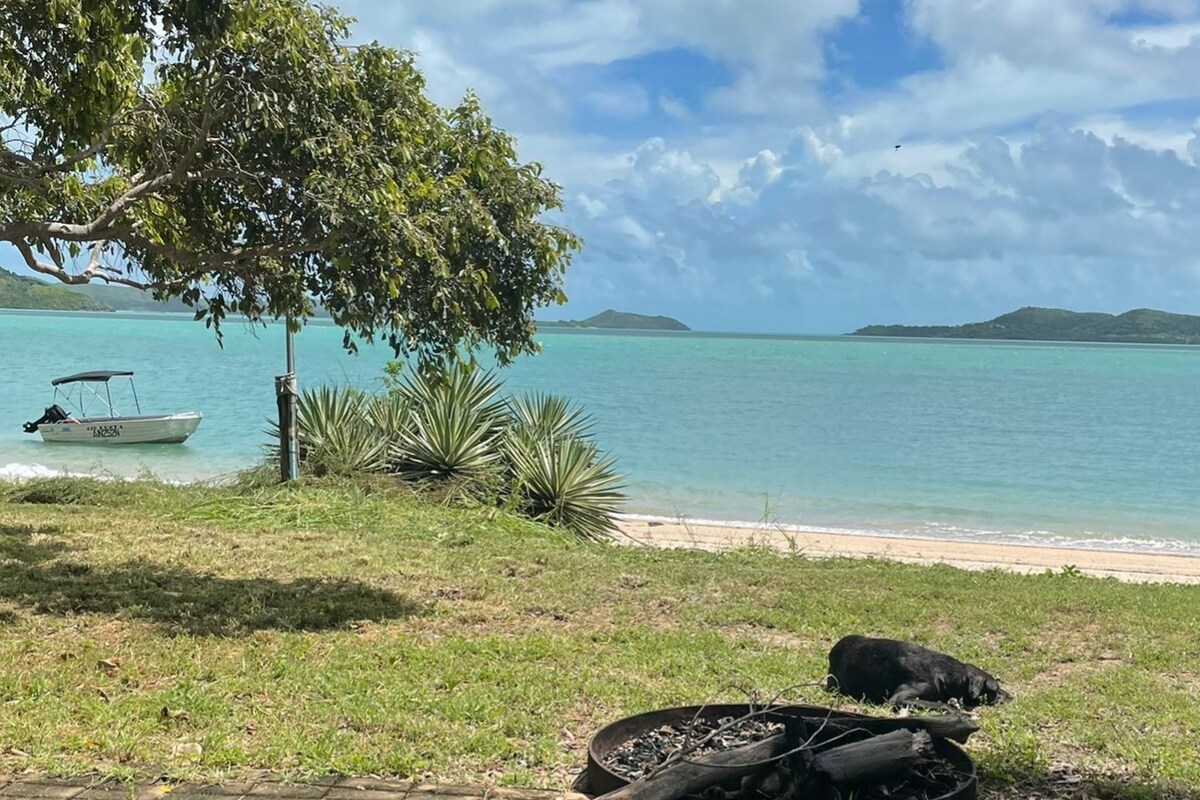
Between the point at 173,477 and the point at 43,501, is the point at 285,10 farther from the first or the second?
the point at 173,477

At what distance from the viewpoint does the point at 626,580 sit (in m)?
8.65

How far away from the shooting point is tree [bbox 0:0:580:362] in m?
6.47

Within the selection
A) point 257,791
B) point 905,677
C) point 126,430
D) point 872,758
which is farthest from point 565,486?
point 126,430

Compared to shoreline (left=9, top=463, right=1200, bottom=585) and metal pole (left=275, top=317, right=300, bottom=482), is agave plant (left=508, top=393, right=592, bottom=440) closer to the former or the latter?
shoreline (left=9, top=463, right=1200, bottom=585)

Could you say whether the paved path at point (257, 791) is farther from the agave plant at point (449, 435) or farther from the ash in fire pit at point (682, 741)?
the agave plant at point (449, 435)

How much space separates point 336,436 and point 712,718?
1010cm

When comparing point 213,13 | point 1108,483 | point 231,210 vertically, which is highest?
point 213,13

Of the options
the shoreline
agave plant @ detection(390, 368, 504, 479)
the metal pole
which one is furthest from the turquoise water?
agave plant @ detection(390, 368, 504, 479)

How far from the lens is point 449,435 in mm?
13383

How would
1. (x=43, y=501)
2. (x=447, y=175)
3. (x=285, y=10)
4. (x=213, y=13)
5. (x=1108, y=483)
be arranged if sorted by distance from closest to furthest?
(x=213, y=13)
(x=285, y=10)
(x=447, y=175)
(x=43, y=501)
(x=1108, y=483)

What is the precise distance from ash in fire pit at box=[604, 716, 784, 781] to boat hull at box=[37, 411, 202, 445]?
78.5 ft

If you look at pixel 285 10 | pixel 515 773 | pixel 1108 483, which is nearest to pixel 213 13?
pixel 285 10

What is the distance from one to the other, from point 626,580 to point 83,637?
13.4 ft

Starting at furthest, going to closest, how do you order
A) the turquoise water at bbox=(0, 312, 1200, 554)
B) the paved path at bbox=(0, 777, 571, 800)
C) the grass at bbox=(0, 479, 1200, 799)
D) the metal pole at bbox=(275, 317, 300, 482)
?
the turquoise water at bbox=(0, 312, 1200, 554) → the metal pole at bbox=(275, 317, 300, 482) → the grass at bbox=(0, 479, 1200, 799) → the paved path at bbox=(0, 777, 571, 800)
